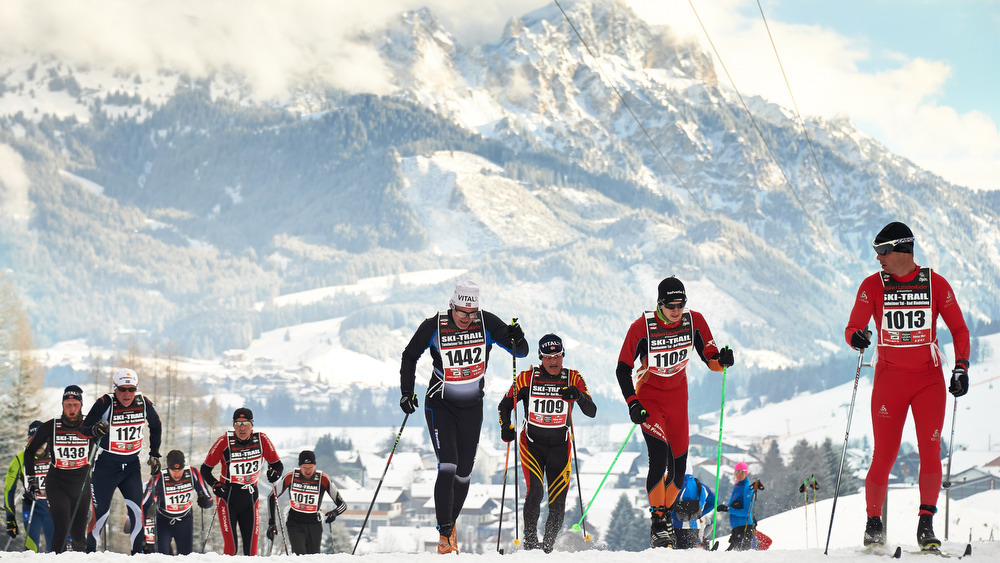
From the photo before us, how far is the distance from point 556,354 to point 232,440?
413 centimetres

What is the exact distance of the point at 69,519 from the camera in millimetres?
11250

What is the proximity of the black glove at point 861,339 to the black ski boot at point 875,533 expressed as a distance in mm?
1327

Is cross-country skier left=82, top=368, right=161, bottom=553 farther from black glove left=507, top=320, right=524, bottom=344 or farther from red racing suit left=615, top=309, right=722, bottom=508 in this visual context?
red racing suit left=615, top=309, right=722, bottom=508

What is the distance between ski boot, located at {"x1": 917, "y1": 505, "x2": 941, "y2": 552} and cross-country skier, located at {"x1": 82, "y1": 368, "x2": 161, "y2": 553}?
7.79m

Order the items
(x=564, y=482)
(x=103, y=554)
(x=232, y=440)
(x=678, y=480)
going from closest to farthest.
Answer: (x=103, y=554), (x=678, y=480), (x=564, y=482), (x=232, y=440)

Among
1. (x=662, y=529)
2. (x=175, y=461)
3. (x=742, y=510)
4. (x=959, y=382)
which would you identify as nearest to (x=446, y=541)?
(x=662, y=529)

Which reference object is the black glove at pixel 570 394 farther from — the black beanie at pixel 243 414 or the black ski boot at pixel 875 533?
the black beanie at pixel 243 414

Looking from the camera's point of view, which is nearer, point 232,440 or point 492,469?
point 232,440

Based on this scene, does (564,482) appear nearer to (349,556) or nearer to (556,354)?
(556,354)

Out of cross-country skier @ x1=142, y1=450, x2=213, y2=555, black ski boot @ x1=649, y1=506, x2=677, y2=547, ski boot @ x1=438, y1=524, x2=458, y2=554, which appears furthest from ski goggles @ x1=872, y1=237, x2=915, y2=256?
cross-country skier @ x1=142, y1=450, x2=213, y2=555

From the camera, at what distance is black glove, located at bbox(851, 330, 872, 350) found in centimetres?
805

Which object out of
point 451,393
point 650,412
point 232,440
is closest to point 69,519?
point 232,440

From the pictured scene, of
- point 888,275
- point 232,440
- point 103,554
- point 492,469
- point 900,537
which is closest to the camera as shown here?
point 103,554

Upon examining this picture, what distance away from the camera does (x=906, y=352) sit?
8.23 metres
